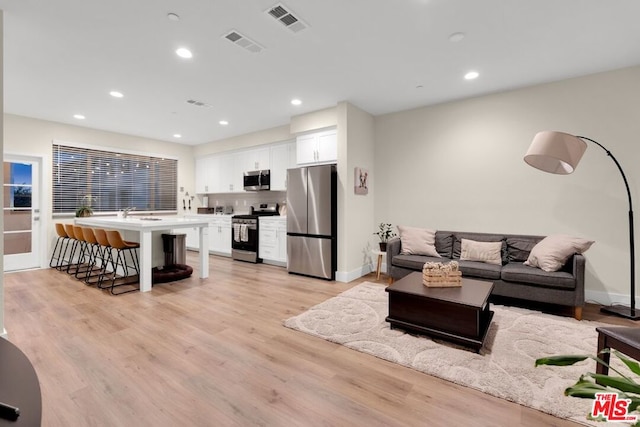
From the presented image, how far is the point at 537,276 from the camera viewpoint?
3143 millimetres

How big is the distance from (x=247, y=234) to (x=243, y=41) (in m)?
3.86

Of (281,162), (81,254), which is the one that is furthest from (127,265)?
(281,162)

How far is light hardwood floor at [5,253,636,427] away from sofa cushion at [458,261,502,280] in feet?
3.38

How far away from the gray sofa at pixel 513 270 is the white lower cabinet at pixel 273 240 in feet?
7.22

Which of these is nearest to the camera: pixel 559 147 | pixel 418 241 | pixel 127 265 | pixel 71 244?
pixel 559 147

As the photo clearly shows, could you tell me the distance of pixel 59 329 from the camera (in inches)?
107

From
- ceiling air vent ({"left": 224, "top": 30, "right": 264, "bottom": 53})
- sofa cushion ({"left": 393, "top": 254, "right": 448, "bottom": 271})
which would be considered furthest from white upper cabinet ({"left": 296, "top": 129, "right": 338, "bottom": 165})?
ceiling air vent ({"left": 224, "top": 30, "right": 264, "bottom": 53})

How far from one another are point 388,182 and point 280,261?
255 cm

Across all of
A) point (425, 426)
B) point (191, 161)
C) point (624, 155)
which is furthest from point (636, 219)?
point (191, 161)

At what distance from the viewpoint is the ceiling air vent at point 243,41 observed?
276cm

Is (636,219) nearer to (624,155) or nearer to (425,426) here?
(624,155)

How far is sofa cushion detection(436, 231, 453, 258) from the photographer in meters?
4.23

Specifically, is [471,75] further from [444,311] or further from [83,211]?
[83,211]

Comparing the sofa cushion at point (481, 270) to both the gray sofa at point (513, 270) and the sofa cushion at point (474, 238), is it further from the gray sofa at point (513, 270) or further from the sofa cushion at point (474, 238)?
the sofa cushion at point (474, 238)
